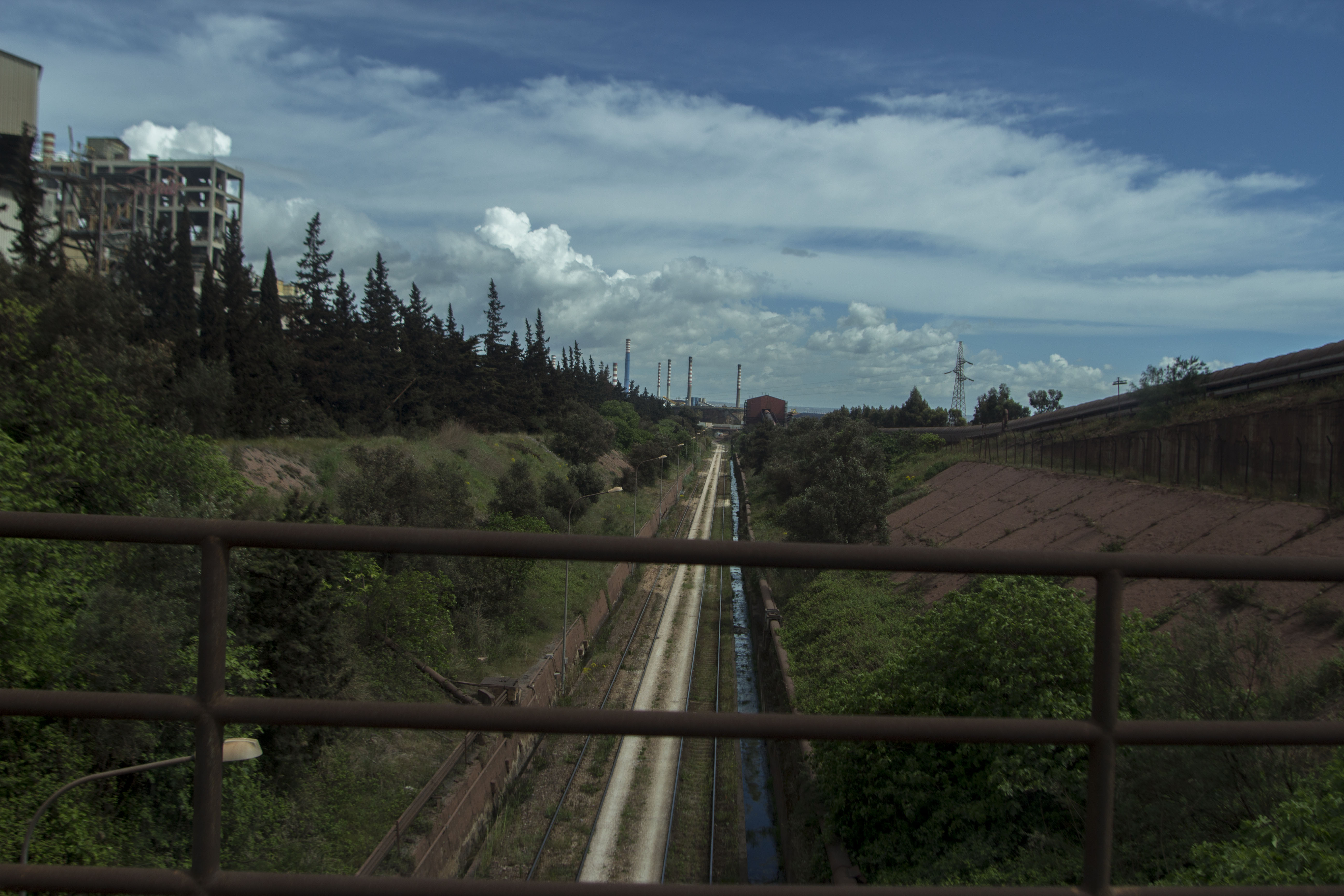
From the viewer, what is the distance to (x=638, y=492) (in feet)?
174

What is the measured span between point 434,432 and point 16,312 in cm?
3103

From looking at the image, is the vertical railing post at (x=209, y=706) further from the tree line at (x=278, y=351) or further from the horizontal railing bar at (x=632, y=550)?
the tree line at (x=278, y=351)

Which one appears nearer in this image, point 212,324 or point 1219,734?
point 1219,734

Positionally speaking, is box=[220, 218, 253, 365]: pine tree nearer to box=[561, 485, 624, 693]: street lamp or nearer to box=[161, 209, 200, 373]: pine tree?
box=[161, 209, 200, 373]: pine tree

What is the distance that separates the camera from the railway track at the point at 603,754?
14812 millimetres

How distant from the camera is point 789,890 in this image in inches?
57.8

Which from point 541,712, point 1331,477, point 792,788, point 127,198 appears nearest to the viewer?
point 541,712

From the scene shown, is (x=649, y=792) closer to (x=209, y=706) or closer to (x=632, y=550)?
(x=209, y=706)

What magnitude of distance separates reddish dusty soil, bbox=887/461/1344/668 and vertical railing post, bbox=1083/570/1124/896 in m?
6.68

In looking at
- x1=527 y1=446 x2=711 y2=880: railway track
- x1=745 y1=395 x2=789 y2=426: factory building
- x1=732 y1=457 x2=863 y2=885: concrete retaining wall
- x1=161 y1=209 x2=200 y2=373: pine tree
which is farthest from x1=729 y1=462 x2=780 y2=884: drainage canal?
x1=745 y1=395 x2=789 y2=426: factory building

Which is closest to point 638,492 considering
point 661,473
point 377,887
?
point 661,473

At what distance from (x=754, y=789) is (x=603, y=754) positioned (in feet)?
11.4

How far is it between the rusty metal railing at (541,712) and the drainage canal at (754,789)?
20.5 feet

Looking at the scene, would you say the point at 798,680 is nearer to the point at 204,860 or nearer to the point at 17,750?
the point at 17,750
